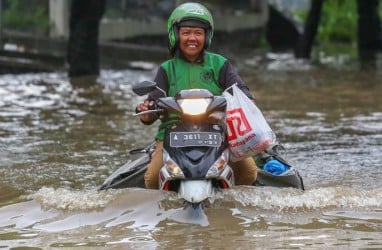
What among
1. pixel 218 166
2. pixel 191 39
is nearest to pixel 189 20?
pixel 191 39

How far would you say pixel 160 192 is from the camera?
6695 millimetres

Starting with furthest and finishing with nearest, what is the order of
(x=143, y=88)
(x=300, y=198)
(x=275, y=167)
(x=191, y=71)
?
(x=275, y=167), (x=191, y=71), (x=300, y=198), (x=143, y=88)

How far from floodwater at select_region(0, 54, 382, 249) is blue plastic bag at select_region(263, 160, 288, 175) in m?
0.36

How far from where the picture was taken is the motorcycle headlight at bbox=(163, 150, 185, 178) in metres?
6.18

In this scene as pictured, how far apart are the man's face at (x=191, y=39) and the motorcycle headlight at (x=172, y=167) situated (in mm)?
950

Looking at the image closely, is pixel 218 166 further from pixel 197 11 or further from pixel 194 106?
pixel 197 11

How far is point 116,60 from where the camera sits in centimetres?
2250

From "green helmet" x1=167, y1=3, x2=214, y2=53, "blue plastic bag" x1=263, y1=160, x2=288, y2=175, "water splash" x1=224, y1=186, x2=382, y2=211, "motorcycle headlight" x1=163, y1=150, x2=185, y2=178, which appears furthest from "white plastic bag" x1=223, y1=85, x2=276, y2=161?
"blue plastic bag" x1=263, y1=160, x2=288, y2=175

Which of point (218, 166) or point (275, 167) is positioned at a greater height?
point (218, 166)

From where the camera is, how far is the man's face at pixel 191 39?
684 cm

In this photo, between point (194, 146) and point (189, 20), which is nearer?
point (194, 146)

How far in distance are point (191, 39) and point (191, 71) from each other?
26cm

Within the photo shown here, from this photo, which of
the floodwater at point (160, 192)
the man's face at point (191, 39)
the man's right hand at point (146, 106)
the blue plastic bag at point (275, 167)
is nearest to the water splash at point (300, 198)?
the floodwater at point (160, 192)

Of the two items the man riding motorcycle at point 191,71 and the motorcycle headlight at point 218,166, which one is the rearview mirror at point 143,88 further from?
the motorcycle headlight at point 218,166
